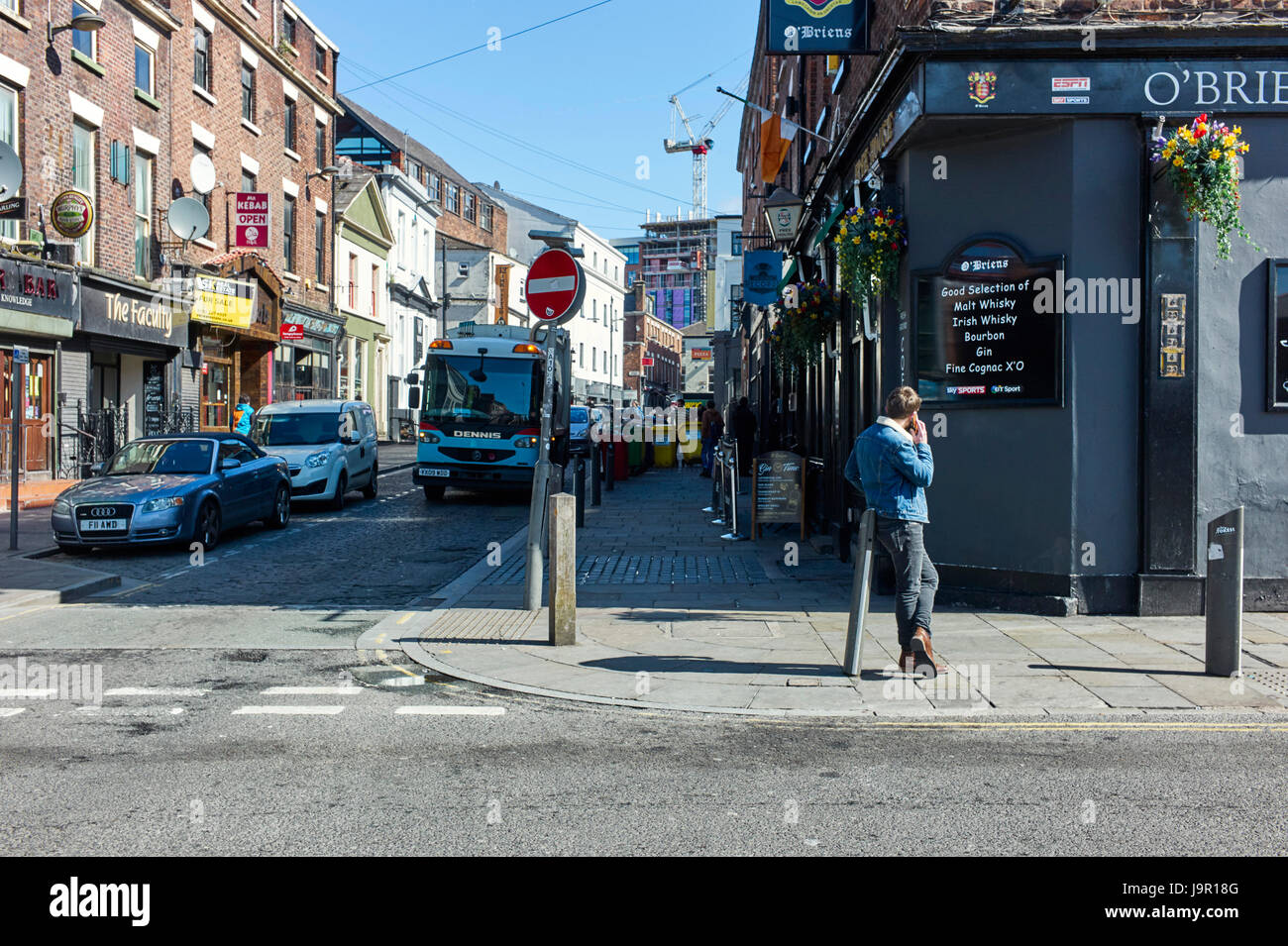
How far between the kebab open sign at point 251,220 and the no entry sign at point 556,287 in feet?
67.6

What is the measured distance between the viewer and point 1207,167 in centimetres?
877

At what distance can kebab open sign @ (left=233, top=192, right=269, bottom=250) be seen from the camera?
1103 inches

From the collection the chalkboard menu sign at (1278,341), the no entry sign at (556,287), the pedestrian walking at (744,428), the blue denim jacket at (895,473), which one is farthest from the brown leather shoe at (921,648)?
the pedestrian walking at (744,428)

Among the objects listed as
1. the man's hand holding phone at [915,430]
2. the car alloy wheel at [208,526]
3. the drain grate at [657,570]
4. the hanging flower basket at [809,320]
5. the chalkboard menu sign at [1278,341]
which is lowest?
the drain grate at [657,570]

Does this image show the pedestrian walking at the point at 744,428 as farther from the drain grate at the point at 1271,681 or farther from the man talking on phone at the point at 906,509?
the drain grate at the point at 1271,681

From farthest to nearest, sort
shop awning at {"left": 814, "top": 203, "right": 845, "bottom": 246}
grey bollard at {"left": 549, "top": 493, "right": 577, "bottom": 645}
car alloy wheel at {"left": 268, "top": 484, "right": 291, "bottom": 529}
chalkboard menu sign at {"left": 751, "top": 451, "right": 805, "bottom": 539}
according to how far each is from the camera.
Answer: car alloy wheel at {"left": 268, "top": 484, "right": 291, "bottom": 529} → chalkboard menu sign at {"left": 751, "top": 451, "right": 805, "bottom": 539} → shop awning at {"left": 814, "top": 203, "right": 845, "bottom": 246} → grey bollard at {"left": 549, "top": 493, "right": 577, "bottom": 645}

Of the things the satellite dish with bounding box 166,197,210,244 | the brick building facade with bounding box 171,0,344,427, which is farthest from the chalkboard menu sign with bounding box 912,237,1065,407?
the brick building facade with bounding box 171,0,344,427

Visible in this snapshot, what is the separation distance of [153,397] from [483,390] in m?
8.78

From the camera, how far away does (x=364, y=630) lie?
8898 millimetres

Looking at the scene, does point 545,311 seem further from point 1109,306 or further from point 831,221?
point 1109,306

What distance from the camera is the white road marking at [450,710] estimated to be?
6.37m
